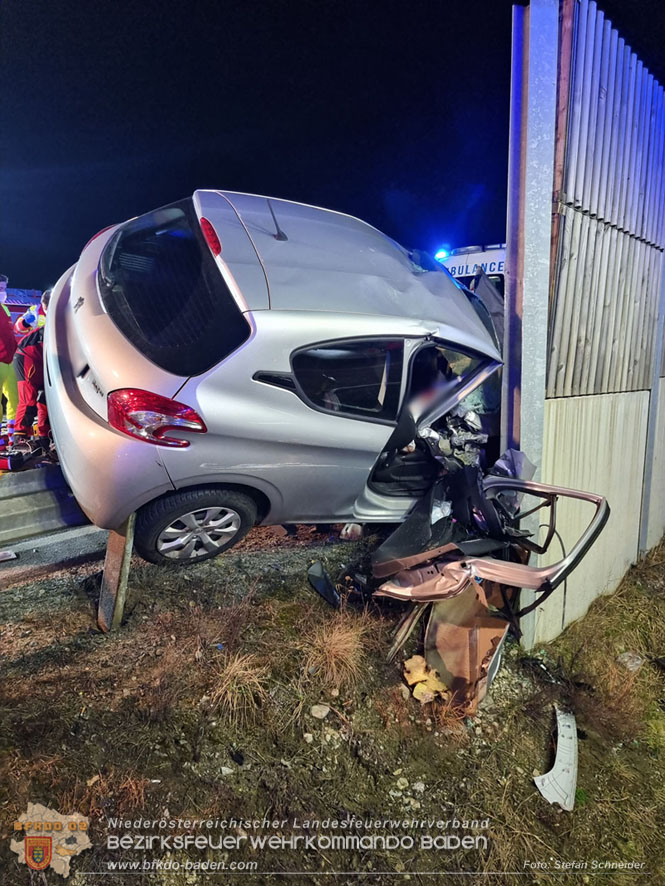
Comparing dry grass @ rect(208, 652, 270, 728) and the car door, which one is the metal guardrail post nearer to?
the car door

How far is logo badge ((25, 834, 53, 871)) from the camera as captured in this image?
1785mm

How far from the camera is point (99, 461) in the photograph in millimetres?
2287

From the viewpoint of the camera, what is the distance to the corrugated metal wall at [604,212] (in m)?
3.35

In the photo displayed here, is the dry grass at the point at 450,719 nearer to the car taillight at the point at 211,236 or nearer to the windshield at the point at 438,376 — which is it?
the windshield at the point at 438,376

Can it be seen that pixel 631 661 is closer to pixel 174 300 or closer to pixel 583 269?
pixel 583 269

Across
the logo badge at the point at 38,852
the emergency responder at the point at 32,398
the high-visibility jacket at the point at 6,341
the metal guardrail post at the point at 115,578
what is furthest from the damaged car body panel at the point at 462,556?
the high-visibility jacket at the point at 6,341

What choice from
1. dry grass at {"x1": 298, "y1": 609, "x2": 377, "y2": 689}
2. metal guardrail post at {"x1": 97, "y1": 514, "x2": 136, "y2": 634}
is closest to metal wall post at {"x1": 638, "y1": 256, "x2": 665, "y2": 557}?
dry grass at {"x1": 298, "y1": 609, "x2": 377, "y2": 689}

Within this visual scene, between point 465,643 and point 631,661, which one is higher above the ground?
point 465,643

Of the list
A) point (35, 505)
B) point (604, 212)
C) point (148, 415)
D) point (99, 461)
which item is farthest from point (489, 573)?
point (604, 212)

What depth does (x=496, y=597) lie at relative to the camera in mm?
3346

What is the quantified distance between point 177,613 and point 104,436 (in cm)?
127

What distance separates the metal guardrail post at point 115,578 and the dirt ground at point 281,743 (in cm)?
11

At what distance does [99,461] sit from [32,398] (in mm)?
2658

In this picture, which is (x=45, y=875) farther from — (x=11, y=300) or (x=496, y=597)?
(x=11, y=300)
